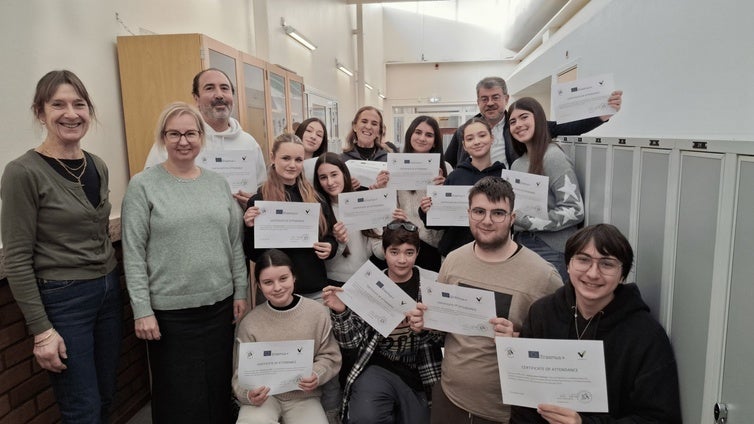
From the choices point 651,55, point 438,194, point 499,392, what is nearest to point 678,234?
point 499,392

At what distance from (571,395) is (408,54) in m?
13.1

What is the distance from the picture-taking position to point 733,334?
101 centimetres

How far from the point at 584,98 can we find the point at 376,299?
1.44 meters

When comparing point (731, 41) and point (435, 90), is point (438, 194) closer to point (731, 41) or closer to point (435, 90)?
point (731, 41)

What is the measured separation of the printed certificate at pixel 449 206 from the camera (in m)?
2.41

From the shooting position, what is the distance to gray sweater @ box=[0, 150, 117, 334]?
5.19 ft

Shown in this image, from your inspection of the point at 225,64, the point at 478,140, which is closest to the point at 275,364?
the point at 478,140

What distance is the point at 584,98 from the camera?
7.36 feet

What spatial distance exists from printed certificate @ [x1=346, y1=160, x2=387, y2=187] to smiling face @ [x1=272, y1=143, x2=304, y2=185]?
0.57m

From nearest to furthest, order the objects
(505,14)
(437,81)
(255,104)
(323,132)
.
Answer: (323,132), (255,104), (505,14), (437,81)

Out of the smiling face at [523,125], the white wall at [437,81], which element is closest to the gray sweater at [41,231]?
the smiling face at [523,125]

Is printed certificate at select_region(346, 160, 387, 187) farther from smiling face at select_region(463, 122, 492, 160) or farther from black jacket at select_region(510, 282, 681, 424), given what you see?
black jacket at select_region(510, 282, 681, 424)

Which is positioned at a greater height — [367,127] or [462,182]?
[367,127]

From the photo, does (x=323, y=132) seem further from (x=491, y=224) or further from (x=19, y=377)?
(x=19, y=377)
